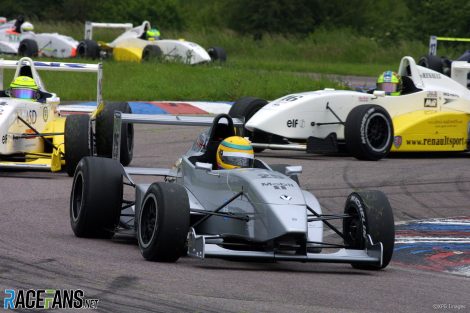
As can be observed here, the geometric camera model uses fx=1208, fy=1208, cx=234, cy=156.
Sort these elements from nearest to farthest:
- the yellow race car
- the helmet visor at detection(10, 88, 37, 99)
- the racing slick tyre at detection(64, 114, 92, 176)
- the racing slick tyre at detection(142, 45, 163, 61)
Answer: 1. the racing slick tyre at detection(64, 114, 92, 176)
2. the yellow race car
3. the helmet visor at detection(10, 88, 37, 99)
4. the racing slick tyre at detection(142, 45, 163, 61)

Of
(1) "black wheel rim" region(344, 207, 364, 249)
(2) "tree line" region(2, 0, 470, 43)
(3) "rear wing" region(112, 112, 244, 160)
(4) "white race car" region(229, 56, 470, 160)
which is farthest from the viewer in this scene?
(2) "tree line" region(2, 0, 470, 43)

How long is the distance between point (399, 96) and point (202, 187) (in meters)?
9.86

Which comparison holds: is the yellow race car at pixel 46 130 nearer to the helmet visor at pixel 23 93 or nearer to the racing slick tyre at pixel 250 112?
the helmet visor at pixel 23 93

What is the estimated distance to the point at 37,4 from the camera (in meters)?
71.4

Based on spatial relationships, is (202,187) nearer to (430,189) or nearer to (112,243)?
(112,243)

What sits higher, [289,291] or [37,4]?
[37,4]

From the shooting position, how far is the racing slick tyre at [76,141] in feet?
52.8

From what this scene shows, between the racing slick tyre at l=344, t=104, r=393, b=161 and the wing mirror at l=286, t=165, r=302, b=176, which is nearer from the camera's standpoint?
the wing mirror at l=286, t=165, r=302, b=176

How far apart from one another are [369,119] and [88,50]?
20871 mm

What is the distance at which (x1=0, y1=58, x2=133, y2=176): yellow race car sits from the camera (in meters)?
16.2

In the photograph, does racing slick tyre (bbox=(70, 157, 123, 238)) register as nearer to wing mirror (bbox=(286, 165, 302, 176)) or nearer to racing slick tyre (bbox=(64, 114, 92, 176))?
wing mirror (bbox=(286, 165, 302, 176))

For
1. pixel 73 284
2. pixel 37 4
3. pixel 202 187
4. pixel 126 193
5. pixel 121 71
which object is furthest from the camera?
pixel 37 4

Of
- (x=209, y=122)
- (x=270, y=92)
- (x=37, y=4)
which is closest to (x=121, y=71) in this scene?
(x=270, y=92)

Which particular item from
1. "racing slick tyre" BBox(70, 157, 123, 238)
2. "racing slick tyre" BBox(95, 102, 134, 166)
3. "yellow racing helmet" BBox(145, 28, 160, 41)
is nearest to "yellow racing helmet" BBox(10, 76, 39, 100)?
"racing slick tyre" BBox(95, 102, 134, 166)
